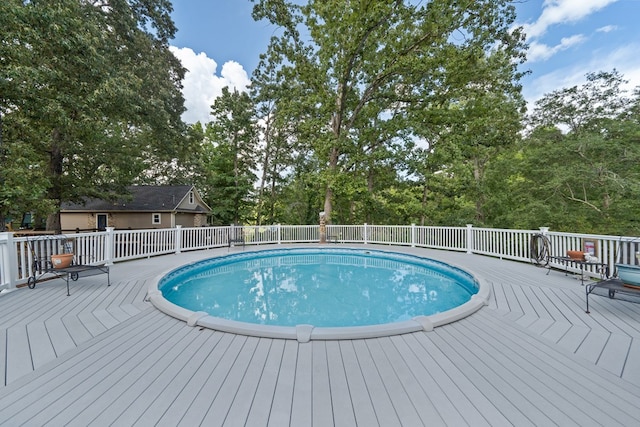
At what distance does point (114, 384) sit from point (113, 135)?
1376 centimetres

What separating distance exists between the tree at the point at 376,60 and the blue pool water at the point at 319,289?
4909mm

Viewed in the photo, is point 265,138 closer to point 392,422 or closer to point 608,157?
point 608,157

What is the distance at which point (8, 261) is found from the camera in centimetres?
412

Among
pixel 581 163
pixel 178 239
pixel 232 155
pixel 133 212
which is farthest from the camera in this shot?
pixel 232 155

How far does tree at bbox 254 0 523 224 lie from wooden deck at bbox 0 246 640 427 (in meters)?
9.31

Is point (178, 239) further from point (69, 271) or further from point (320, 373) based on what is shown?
point (320, 373)

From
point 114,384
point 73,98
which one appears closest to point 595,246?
point 114,384

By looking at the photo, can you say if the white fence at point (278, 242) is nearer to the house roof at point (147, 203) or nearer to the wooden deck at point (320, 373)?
the wooden deck at point (320, 373)

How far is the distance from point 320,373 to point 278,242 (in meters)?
9.46

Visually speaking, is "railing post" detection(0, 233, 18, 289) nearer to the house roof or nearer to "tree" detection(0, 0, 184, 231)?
"tree" detection(0, 0, 184, 231)

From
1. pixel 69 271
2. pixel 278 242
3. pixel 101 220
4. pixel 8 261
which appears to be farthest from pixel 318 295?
pixel 101 220

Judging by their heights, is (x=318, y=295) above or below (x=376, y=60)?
below

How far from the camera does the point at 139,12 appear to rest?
414 inches

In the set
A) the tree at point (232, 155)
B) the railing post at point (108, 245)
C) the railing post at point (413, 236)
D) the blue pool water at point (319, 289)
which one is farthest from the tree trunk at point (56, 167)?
the railing post at point (413, 236)
